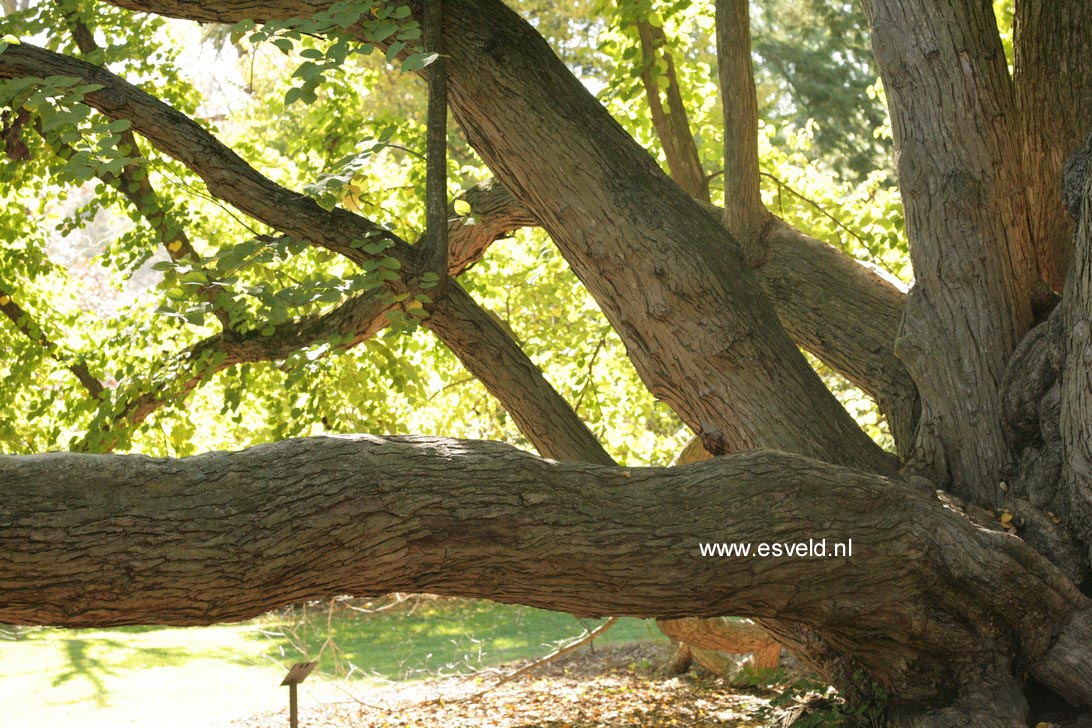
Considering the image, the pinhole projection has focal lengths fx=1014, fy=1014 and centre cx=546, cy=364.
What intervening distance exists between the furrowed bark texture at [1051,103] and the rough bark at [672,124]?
2300mm

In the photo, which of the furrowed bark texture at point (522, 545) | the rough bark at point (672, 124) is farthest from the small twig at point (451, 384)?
the furrowed bark texture at point (522, 545)

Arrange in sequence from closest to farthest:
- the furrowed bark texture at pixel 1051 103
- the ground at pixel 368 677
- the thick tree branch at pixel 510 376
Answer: the furrowed bark texture at pixel 1051 103 → the thick tree branch at pixel 510 376 → the ground at pixel 368 677

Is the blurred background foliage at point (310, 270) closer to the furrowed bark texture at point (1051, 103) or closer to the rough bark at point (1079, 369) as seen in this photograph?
the furrowed bark texture at point (1051, 103)

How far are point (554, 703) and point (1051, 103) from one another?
6.22 meters

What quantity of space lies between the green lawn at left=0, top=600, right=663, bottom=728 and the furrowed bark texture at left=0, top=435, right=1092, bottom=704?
5.85 meters

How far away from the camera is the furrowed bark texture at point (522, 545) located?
2301mm

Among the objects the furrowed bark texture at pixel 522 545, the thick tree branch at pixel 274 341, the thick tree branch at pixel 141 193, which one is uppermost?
the thick tree branch at pixel 141 193

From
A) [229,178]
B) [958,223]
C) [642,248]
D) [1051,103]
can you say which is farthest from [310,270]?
[1051,103]

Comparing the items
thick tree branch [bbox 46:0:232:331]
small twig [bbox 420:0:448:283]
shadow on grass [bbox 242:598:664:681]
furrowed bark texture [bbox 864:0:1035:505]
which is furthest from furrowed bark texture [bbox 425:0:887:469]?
shadow on grass [bbox 242:598:664:681]

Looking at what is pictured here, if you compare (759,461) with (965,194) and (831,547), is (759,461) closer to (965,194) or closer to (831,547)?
(831,547)

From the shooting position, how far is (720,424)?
12.6 ft

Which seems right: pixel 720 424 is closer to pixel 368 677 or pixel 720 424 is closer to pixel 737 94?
pixel 737 94

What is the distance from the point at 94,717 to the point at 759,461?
9.18 meters

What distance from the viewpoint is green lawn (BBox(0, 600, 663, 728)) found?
10.2 m
